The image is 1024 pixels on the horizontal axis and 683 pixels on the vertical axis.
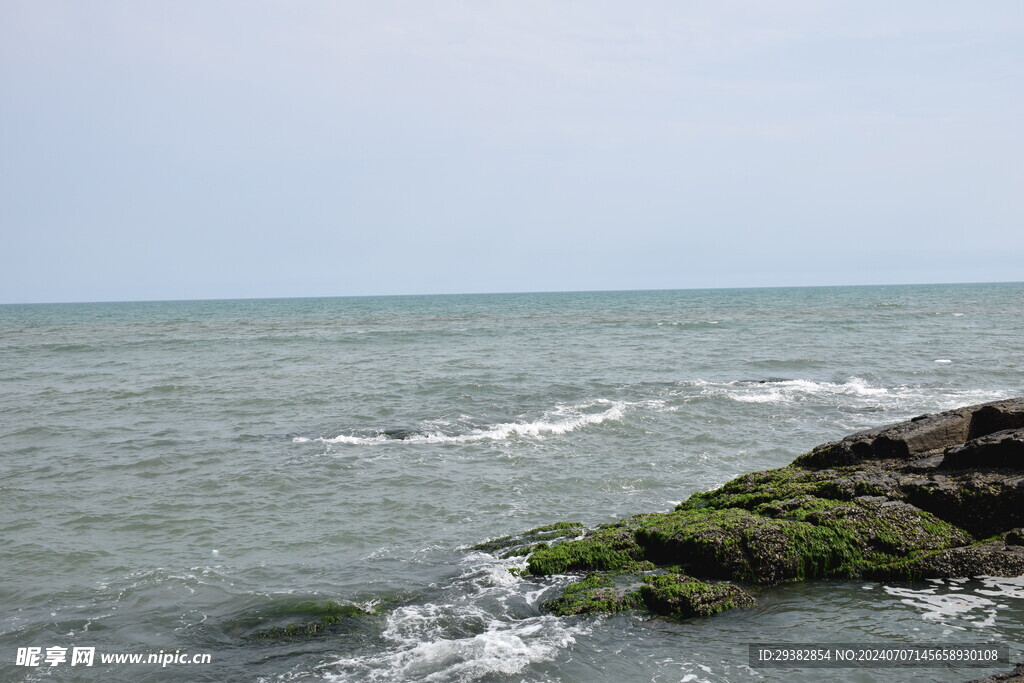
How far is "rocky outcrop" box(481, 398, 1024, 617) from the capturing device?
8.57 m

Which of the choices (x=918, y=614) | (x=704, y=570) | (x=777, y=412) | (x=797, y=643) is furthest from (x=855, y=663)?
(x=777, y=412)

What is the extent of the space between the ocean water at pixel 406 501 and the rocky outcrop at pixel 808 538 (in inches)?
13.3

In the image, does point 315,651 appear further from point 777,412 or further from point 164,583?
point 777,412

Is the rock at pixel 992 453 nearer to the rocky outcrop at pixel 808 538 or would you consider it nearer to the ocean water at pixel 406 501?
the rocky outcrop at pixel 808 538

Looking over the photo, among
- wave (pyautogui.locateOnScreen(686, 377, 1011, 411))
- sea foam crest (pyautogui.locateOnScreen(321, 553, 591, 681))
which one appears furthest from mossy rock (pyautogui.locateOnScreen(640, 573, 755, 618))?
wave (pyautogui.locateOnScreen(686, 377, 1011, 411))

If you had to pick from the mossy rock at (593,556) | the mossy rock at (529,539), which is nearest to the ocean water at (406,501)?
the mossy rock at (529,539)

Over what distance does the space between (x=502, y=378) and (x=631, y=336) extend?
22.7 metres

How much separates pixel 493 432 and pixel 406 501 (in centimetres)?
575

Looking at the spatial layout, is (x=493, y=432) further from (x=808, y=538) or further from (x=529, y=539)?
(x=808, y=538)

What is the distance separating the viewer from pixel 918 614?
782 centimetres

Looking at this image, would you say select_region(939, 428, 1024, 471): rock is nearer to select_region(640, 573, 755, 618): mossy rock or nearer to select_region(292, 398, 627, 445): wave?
select_region(640, 573, 755, 618): mossy rock

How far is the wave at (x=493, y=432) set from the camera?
18.0 m

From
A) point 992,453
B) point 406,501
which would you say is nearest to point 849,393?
point 992,453

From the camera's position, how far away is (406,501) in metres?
13.2
